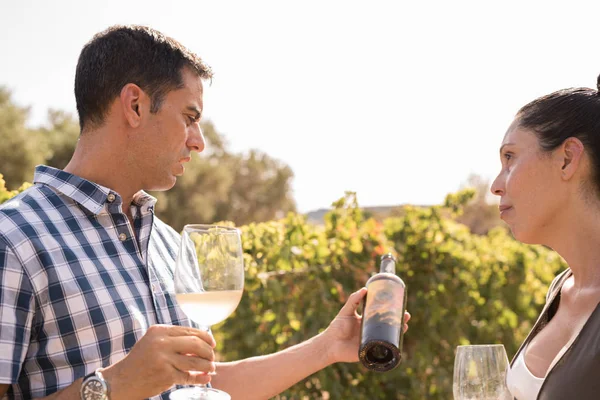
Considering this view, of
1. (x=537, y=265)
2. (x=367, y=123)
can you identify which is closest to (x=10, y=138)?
(x=367, y=123)

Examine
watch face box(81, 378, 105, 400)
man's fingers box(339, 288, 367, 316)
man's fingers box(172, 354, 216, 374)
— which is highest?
man's fingers box(339, 288, 367, 316)

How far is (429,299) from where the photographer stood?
5.53 metres

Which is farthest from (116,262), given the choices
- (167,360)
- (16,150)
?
(16,150)

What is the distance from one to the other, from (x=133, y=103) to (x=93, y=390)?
41.5 inches

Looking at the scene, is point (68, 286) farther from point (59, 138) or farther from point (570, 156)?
point (59, 138)

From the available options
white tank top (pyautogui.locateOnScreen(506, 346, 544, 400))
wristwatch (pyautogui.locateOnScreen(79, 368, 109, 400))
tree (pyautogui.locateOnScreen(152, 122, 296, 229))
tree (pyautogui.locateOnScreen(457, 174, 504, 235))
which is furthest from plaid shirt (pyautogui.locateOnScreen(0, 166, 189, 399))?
tree (pyautogui.locateOnScreen(457, 174, 504, 235))

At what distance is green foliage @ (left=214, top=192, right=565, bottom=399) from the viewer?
483cm

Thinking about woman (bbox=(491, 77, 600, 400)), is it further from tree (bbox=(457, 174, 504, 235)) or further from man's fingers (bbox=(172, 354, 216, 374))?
tree (bbox=(457, 174, 504, 235))

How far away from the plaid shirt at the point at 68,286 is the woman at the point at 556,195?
1.27 m

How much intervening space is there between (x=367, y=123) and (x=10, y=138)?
1427 centimetres

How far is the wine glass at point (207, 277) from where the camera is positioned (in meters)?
1.87

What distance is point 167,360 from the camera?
172 cm

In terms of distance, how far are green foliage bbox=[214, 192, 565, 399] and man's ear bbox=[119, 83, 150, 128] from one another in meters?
2.06

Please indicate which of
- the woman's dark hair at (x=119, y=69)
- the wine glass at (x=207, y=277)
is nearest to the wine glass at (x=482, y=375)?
the wine glass at (x=207, y=277)
